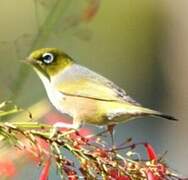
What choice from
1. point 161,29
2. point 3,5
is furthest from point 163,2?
point 3,5

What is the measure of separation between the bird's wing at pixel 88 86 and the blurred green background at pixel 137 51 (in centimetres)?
36

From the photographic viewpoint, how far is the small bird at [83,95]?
773 mm

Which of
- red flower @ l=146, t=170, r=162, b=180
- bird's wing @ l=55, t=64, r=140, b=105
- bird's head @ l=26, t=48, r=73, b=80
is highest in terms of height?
bird's head @ l=26, t=48, r=73, b=80

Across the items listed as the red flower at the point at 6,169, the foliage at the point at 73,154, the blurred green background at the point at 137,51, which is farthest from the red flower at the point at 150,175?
the blurred green background at the point at 137,51

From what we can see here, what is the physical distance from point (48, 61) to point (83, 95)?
0.08m

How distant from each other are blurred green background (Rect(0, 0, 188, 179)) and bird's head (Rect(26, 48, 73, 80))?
1.31 ft

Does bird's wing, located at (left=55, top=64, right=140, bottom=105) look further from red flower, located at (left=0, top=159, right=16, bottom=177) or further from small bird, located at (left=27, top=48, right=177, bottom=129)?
red flower, located at (left=0, top=159, right=16, bottom=177)

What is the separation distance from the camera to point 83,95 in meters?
0.82

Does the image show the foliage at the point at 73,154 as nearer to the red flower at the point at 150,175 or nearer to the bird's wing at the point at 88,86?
the red flower at the point at 150,175

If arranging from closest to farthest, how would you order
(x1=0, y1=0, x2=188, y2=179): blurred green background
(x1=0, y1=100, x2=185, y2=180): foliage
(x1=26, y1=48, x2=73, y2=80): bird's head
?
(x1=0, y1=100, x2=185, y2=180): foliage, (x1=26, y1=48, x2=73, y2=80): bird's head, (x1=0, y1=0, x2=188, y2=179): blurred green background

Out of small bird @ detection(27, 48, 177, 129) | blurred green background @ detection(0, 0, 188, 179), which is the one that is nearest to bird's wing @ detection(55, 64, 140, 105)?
small bird @ detection(27, 48, 177, 129)

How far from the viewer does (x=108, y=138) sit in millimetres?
710

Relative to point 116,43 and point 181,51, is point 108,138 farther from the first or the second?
point 181,51

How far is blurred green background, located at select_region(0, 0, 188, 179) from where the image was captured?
1.41 metres
